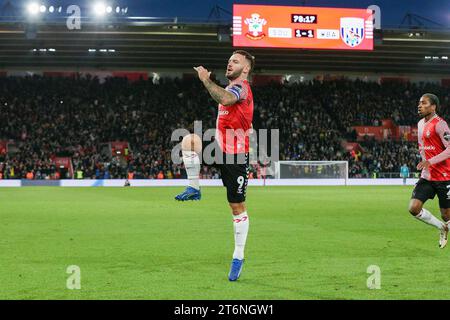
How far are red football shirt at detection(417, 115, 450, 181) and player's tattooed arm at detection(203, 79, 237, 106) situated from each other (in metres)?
4.31

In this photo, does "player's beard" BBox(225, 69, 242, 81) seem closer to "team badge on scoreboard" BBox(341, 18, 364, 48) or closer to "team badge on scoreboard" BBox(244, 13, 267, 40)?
"team badge on scoreboard" BBox(244, 13, 267, 40)

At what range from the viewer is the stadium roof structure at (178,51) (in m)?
40.7

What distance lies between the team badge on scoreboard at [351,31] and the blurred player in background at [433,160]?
89.2 feet

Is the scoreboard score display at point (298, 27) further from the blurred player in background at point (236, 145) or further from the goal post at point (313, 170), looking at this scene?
the blurred player in background at point (236, 145)

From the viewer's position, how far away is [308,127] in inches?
1934

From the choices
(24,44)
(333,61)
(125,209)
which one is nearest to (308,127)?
(333,61)

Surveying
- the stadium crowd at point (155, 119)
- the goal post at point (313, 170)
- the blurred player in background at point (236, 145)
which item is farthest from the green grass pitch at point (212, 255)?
the stadium crowd at point (155, 119)

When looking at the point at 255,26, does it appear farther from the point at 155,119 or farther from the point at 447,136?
the point at 447,136

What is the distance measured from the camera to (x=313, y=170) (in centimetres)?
4194

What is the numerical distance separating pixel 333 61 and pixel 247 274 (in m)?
45.3

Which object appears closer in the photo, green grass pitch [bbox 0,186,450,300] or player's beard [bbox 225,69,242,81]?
green grass pitch [bbox 0,186,450,300]

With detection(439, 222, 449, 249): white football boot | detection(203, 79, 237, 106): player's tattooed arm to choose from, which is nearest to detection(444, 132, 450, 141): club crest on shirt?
detection(439, 222, 449, 249): white football boot

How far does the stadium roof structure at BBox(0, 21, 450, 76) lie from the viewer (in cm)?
4066

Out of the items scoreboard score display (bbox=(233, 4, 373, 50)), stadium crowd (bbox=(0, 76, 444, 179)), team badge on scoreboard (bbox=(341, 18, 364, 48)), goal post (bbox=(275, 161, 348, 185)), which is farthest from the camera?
stadium crowd (bbox=(0, 76, 444, 179))
